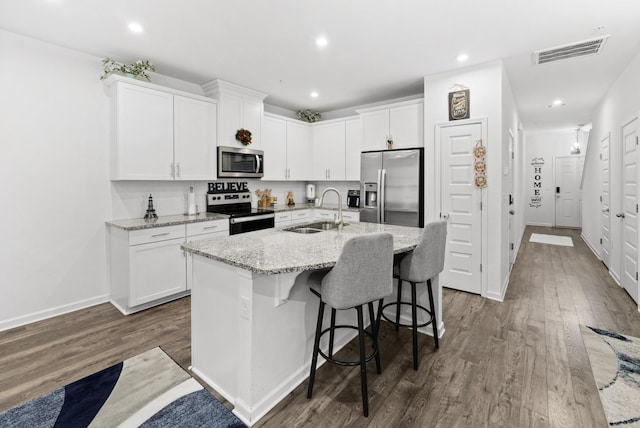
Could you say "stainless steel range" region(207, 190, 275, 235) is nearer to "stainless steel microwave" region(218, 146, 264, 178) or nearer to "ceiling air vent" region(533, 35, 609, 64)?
"stainless steel microwave" region(218, 146, 264, 178)

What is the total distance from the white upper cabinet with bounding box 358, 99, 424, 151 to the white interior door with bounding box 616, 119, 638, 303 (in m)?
2.24

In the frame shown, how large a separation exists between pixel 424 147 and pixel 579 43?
5.68 ft

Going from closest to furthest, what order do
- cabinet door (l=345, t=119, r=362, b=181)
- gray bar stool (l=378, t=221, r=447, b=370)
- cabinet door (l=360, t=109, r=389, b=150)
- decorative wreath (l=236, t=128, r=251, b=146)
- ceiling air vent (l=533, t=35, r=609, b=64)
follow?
gray bar stool (l=378, t=221, r=447, b=370) → ceiling air vent (l=533, t=35, r=609, b=64) → decorative wreath (l=236, t=128, r=251, b=146) → cabinet door (l=360, t=109, r=389, b=150) → cabinet door (l=345, t=119, r=362, b=181)

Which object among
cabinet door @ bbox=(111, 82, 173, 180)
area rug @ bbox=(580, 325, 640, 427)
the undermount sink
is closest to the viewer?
area rug @ bbox=(580, 325, 640, 427)

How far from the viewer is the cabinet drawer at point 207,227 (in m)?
3.57

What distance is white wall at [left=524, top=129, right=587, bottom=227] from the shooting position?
28.2 ft

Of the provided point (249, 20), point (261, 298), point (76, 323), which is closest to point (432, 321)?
point (261, 298)

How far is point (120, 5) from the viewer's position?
7.86 ft

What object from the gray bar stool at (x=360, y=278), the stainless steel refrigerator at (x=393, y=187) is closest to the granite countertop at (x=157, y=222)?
the stainless steel refrigerator at (x=393, y=187)

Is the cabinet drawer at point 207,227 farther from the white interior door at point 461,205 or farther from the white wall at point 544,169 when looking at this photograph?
the white wall at point 544,169

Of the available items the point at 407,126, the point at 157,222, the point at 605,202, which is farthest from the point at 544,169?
the point at 157,222

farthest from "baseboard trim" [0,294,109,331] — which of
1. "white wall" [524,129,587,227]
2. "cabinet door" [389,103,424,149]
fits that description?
"white wall" [524,129,587,227]

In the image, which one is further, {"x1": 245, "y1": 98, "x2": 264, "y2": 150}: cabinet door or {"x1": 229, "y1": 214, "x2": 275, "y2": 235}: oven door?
{"x1": 245, "y1": 98, "x2": 264, "y2": 150}: cabinet door

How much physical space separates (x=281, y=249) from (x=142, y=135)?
2.46m
